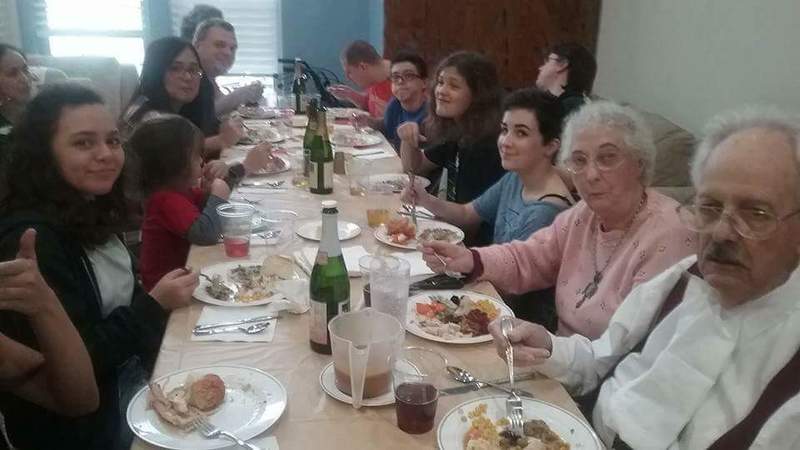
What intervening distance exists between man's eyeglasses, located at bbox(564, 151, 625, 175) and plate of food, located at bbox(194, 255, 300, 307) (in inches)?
31.0

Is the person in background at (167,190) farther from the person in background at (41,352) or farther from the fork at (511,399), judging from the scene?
the fork at (511,399)

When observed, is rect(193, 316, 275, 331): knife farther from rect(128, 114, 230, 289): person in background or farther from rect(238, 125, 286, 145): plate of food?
rect(238, 125, 286, 145): plate of food

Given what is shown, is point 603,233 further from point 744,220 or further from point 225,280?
point 225,280

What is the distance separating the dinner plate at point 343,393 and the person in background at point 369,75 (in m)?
3.45

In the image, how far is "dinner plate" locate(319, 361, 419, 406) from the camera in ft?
3.92

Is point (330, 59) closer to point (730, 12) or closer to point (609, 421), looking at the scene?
point (730, 12)

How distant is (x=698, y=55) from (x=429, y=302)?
2.63 metres

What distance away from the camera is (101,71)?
504 centimetres

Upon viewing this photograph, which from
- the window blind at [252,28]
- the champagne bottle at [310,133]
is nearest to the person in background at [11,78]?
the champagne bottle at [310,133]

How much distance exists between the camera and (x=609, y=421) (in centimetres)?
127

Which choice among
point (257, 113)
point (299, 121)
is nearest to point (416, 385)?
point (299, 121)

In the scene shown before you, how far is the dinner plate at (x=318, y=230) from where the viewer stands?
209cm

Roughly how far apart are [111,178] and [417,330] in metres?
0.84

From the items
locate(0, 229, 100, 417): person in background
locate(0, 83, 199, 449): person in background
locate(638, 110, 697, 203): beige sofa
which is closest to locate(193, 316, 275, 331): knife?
locate(0, 83, 199, 449): person in background
